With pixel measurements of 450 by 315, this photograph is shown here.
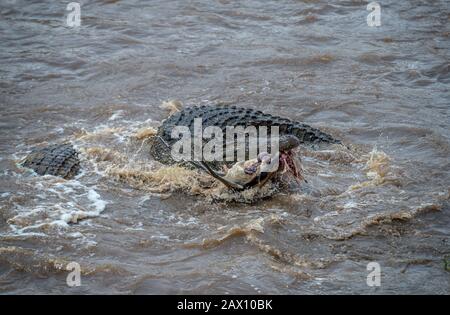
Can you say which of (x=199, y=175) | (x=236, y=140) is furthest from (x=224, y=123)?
(x=199, y=175)

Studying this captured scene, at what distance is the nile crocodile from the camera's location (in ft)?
25.2

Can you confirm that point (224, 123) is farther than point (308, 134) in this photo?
No

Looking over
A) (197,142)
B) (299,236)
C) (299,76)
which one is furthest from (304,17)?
(299,236)

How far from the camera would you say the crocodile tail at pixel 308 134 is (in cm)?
823

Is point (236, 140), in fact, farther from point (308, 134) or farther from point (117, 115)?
point (117, 115)

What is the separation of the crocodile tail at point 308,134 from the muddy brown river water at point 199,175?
0.59 feet

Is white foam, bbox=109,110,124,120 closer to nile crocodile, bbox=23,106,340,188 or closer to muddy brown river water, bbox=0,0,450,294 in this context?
muddy brown river water, bbox=0,0,450,294

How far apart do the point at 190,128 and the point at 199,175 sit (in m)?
0.79

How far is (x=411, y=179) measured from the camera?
7332 millimetres

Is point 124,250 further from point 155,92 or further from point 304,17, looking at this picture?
point 304,17

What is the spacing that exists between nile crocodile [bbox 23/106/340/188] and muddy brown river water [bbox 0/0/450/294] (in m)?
0.17

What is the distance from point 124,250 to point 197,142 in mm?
1884

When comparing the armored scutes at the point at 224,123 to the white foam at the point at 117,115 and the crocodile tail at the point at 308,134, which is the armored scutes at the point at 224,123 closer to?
the crocodile tail at the point at 308,134

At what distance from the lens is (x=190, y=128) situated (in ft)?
25.7
